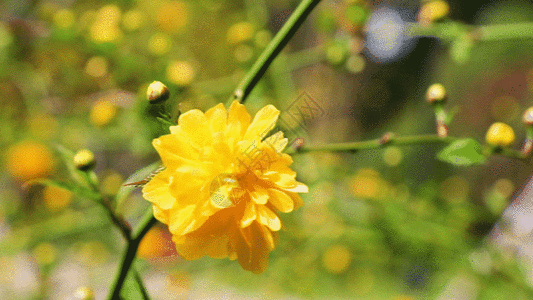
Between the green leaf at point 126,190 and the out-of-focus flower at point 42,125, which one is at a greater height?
the green leaf at point 126,190

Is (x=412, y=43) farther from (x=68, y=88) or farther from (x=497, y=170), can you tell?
(x=68, y=88)

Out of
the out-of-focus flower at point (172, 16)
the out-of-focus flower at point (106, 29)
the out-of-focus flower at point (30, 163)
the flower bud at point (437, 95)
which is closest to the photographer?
the flower bud at point (437, 95)

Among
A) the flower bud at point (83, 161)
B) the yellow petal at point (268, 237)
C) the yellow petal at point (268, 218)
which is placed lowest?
the yellow petal at point (268, 237)

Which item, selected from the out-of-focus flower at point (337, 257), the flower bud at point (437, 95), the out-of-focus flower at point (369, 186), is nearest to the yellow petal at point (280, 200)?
the flower bud at point (437, 95)

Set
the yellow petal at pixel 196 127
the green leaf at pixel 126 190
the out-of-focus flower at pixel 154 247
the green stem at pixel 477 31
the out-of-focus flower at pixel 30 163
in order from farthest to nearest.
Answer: the out-of-focus flower at pixel 30 163 → the out-of-focus flower at pixel 154 247 → the green stem at pixel 477 31 → the green leaf at pixel 126 190 → the yellow petal at pixel 196 127

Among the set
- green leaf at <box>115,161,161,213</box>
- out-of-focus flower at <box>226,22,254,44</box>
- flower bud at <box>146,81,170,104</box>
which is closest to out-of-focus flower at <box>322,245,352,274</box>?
out-of-focus flower at <box>226,22,254,44</box>

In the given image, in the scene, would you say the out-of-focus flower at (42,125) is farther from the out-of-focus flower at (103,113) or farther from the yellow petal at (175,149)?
the yellow petal at (175,149)

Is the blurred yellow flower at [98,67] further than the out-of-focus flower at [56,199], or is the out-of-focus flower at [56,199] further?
the out-of-focus flower at [56,199]

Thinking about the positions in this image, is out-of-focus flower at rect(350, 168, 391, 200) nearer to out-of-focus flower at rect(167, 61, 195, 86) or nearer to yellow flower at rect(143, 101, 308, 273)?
out-of-focus flower at rect(167, 61, 195, 86)
